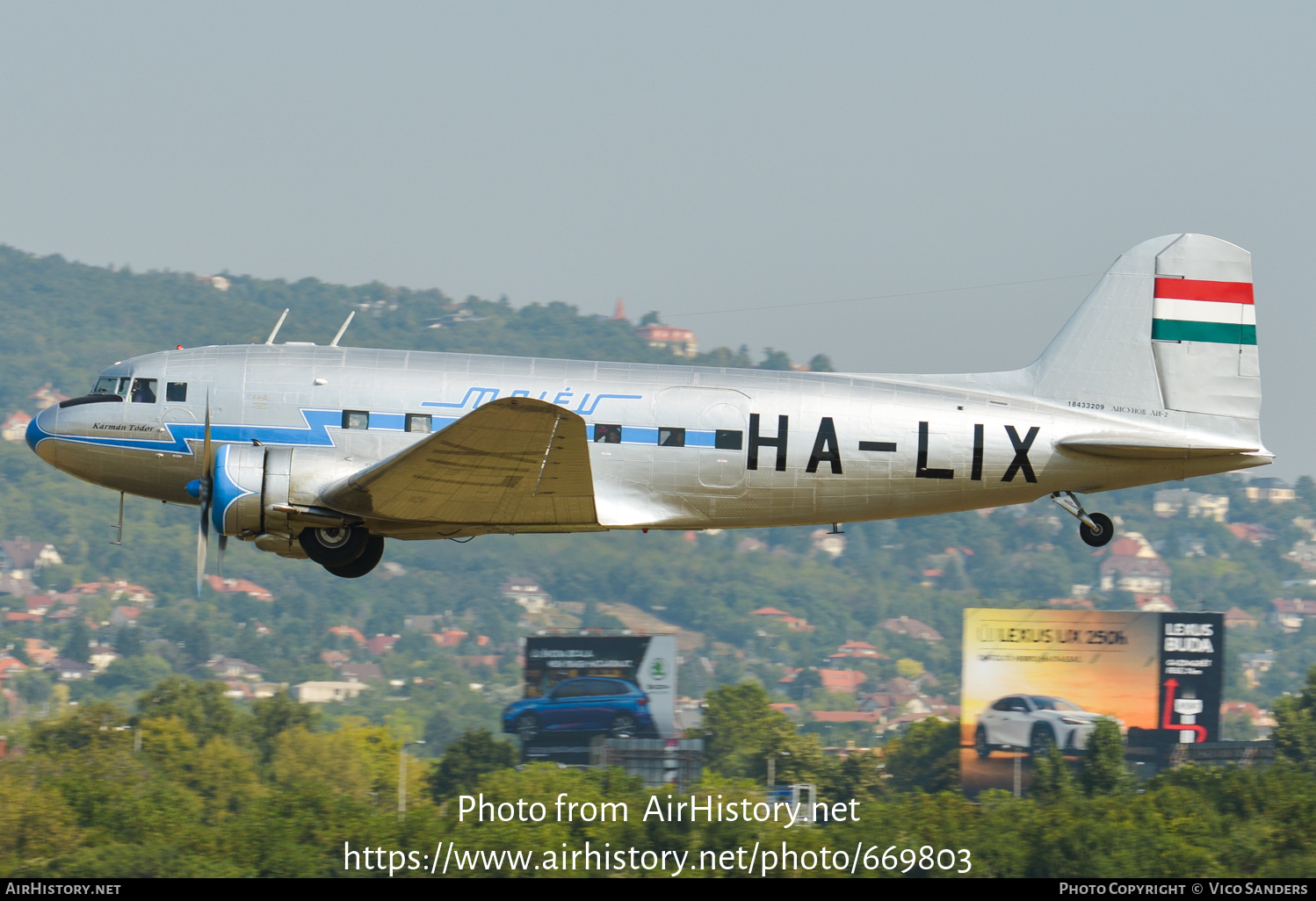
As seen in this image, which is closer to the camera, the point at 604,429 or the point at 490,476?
the point at 490,476

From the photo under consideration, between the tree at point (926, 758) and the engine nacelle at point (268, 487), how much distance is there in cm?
5772

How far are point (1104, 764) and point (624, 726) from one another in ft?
75.4

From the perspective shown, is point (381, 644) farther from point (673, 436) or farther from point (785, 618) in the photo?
point (673, 436)

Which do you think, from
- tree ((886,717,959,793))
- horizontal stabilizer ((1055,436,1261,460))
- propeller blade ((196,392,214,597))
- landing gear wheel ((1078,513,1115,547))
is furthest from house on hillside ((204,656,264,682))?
horizontal stabilizer ((1055,436,1261,460))

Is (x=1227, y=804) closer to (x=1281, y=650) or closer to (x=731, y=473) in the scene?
(x=731, y=473)

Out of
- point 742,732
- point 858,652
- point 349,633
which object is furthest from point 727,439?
point 858,652

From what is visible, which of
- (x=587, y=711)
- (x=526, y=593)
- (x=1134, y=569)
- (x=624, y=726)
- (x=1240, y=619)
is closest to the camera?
(x=587, y=711)

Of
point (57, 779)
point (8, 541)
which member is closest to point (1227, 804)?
point (57, 779)

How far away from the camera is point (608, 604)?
120312mm

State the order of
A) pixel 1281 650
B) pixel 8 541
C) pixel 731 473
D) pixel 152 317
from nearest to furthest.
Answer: pixel 731 473
pixel 8 541
pixel 1281 650
pixel 152 317

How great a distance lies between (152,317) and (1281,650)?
485 ft

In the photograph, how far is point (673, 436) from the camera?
1686 centimetres

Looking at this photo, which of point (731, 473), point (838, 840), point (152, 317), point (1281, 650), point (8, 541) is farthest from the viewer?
point (152, 317)

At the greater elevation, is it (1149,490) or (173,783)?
(1149,490)
